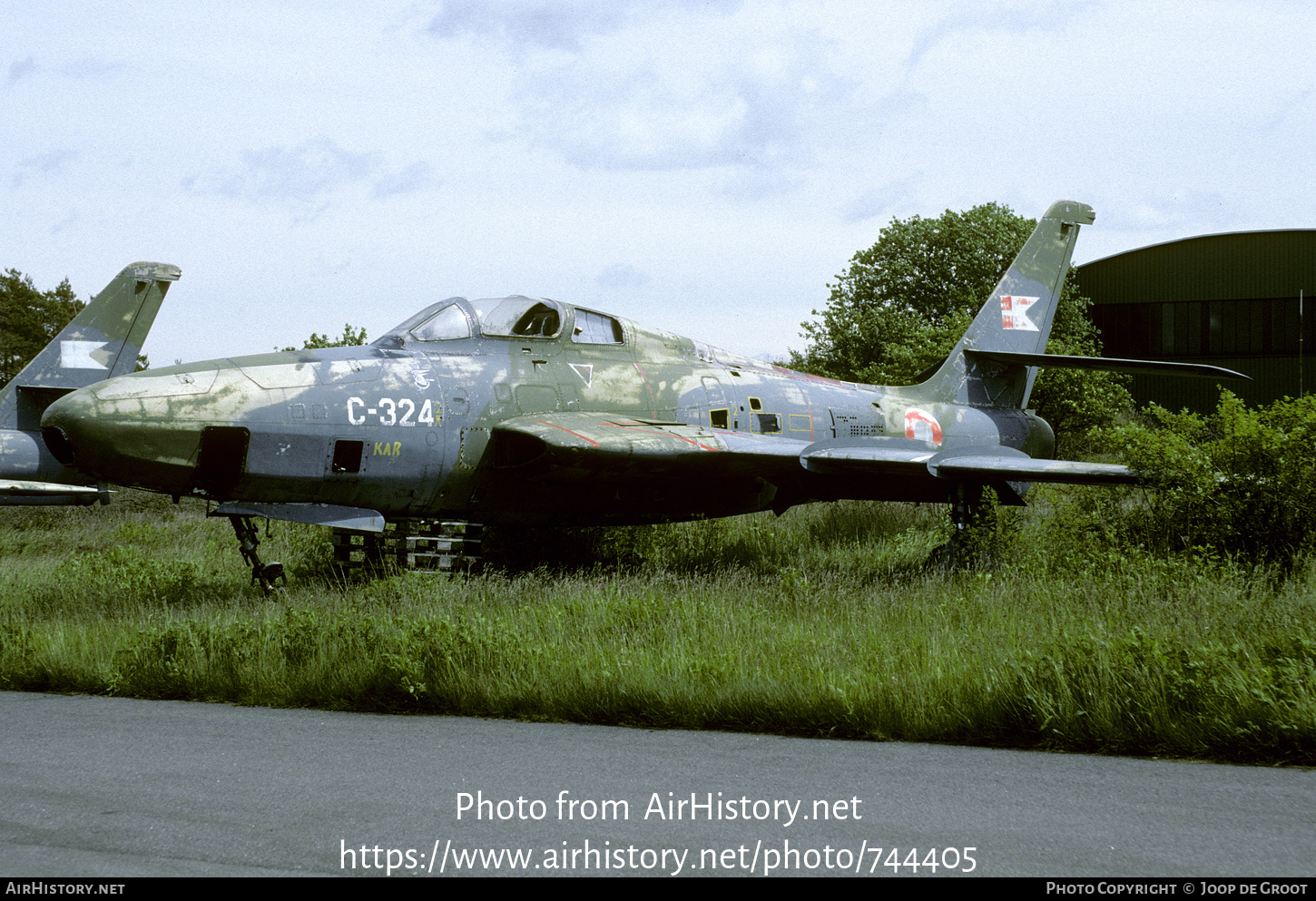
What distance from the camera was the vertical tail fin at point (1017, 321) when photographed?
1773 centimetres

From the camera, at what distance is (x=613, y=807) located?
5.12 m

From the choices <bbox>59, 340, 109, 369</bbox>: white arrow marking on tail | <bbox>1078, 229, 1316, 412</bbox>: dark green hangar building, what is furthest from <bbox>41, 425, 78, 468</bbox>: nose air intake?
<bbox>1078, 229, 1316, 412</bbox>: dark green hangar building

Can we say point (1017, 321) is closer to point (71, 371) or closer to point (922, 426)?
point (922, 426)

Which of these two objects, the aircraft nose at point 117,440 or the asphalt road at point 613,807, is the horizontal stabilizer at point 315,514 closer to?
the aircraft nose at point 117,440

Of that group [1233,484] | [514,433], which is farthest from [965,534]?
[514,433]

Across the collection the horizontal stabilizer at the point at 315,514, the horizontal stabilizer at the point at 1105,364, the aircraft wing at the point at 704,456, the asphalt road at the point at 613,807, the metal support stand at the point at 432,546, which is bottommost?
the asphalt road at the point at 613,807

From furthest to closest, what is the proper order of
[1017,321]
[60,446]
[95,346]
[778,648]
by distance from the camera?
[95,346] → [1017,321] → [60,446] → [778,648]

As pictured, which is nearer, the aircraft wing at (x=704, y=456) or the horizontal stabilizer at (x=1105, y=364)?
the aircraft wing at (x=704, y=456)

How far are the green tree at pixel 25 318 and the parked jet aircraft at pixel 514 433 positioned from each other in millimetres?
46533

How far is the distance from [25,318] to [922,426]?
4960 centimetres

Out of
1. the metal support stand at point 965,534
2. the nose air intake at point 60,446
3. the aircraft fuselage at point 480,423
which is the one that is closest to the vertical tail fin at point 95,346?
the nose air intake at point 60,446

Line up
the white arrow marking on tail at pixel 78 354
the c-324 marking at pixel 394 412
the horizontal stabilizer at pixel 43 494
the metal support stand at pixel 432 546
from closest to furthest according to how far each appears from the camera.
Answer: the c-324 marking at pixel 394 412 → the metal support stand at pixel 432 546 → the horizontal stabilizer at pixel 43 494 → the white arrow marking on tail at pixel 78 354

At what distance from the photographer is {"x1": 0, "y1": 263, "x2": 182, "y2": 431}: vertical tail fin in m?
18.4

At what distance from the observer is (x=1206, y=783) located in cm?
545
